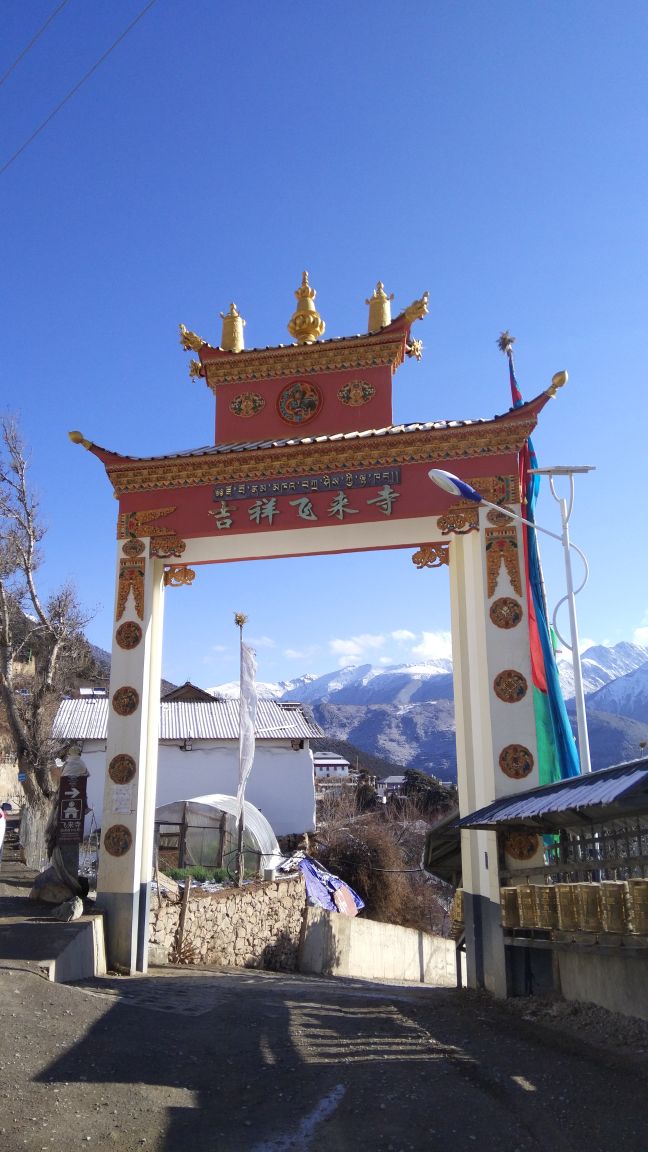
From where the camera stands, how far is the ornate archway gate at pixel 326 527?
35.5ft

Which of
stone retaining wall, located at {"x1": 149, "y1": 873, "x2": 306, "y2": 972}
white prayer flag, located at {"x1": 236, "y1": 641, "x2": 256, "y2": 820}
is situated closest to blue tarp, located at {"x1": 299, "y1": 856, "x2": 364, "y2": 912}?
stone retaining wall, located at {"x1": 149, "y1": 873, "x2": 306, "y2": 972}

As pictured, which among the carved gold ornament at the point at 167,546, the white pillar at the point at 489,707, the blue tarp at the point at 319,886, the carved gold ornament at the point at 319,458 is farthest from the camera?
the blue tarp at the point at 319,886

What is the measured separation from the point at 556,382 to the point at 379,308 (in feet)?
12.6

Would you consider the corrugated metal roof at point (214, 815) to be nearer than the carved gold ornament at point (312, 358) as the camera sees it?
No

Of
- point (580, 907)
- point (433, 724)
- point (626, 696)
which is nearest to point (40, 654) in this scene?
point (580, 907)

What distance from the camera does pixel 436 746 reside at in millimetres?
127625

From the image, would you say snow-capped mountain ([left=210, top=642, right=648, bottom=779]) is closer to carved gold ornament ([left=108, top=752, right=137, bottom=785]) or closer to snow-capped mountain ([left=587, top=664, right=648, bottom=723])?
snow-capped mountain ([left=587, top=664, right=648, bottom=723])

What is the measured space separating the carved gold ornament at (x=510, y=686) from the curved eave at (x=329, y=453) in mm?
3091

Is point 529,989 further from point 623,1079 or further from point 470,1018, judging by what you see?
point 623,1079

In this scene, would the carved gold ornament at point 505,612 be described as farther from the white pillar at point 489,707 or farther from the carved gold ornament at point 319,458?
the carved gold ornament at point 319,458

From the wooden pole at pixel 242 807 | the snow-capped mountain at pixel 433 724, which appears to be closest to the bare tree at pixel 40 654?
the wooden pole at pixel 242 807

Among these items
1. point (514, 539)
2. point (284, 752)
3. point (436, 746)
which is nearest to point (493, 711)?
point (514, 539)

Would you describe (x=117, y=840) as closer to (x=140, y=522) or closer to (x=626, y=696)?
(x=140, y=522)

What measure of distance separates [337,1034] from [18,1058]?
2.80m
